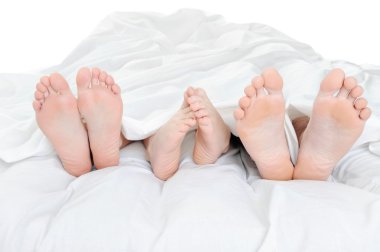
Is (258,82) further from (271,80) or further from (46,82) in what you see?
(46,82)

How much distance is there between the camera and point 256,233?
1027 mm

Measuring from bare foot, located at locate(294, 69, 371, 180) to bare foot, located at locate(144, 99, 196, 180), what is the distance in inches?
10.5

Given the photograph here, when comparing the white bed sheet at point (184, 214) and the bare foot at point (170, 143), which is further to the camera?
the bare foot at point (170, 143)

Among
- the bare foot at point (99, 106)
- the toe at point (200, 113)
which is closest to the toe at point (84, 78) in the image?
the bare foot at point (99, 106)

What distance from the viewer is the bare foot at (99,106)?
4.13 feet

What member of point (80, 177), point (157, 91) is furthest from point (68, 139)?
point (157, 91)

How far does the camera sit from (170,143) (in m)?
1.27

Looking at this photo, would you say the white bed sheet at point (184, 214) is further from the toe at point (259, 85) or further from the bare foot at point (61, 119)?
the toe at point (259, 85)

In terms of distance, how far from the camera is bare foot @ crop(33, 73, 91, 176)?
125 cm

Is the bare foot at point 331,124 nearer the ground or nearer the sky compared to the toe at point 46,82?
nearer the ground

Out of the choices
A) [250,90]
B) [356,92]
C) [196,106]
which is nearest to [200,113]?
[196,106]

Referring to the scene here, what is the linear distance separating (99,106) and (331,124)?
52 centimetres

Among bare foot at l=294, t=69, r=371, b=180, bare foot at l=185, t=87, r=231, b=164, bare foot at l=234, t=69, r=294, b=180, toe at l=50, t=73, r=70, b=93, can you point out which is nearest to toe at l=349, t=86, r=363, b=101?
bare foot at l=294, t=69, r=371, b=180

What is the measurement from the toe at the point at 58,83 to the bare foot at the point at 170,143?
244mm
